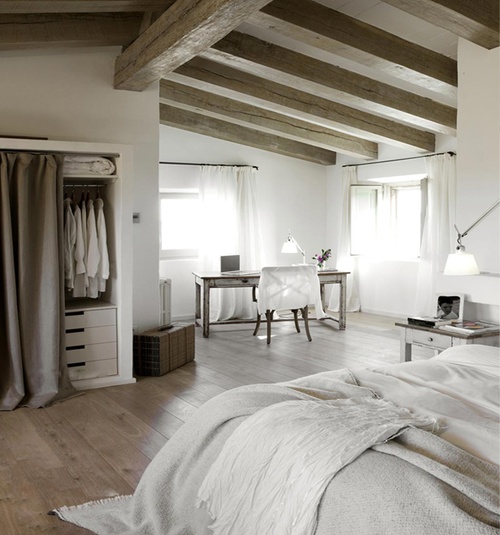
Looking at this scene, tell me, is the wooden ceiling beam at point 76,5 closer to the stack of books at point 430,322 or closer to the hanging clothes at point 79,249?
the hanging clothes at point 79,249

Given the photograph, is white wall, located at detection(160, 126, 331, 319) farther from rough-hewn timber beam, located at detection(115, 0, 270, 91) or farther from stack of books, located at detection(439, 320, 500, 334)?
stack of books, located at detection(439, 320, 500, 334)

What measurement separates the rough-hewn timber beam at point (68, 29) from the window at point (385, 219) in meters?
4.43

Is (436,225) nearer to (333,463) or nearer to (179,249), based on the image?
(179,249)

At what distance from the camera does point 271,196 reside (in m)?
8.75

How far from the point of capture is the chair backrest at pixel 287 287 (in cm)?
641

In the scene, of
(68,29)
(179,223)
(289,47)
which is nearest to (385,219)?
(179,223)

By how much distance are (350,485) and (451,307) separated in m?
2.97

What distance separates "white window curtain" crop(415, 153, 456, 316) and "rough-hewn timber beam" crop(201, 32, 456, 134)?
2.88 feet

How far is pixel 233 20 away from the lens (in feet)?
11.7

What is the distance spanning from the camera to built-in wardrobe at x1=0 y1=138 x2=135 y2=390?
4.65m

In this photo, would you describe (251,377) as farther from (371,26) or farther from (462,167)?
(371,26)

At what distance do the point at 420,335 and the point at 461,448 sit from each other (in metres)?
2.33

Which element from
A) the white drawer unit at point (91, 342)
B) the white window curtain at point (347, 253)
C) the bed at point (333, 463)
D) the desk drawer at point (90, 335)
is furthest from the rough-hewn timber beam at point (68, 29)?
the white window curtain at point (347, 253)

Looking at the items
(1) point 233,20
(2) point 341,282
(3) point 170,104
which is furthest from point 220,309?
(1) point 233,20
